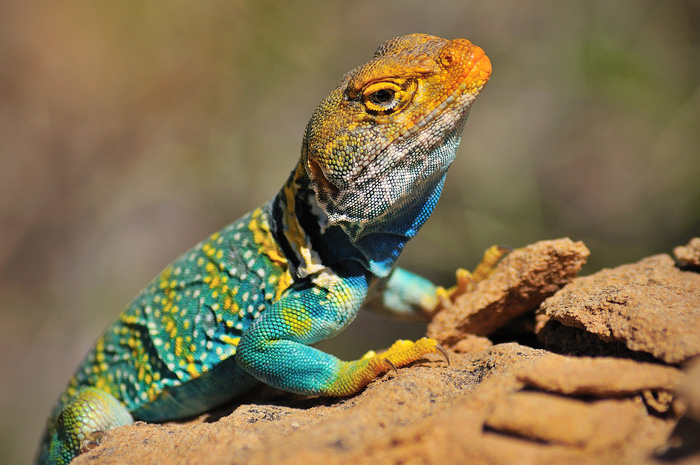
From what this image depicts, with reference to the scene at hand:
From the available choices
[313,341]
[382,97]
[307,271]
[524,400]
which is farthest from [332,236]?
[524,400]

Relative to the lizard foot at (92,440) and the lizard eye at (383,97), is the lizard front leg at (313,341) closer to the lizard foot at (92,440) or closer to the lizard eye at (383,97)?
the lizard eye at (383,97)

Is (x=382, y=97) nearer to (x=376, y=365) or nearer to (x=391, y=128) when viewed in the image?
(x=391, y=128)

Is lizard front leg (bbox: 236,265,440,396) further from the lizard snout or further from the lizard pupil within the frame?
the lizard snout

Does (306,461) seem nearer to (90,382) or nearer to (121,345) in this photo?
(121,345)

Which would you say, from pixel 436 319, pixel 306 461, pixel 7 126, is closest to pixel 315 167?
pixel 436 319

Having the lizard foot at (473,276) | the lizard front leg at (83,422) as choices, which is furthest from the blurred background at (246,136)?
the lizard front leg at (83,422)
